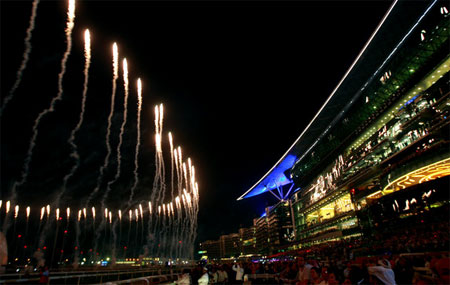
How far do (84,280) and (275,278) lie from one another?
14.4 meters

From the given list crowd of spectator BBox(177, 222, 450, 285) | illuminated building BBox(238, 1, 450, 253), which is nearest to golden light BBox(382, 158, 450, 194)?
illuminated building BBox(238, 1, 450, 253)

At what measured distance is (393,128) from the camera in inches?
1401

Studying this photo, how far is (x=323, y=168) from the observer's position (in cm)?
6800

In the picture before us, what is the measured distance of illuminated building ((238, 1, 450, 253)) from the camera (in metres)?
27.4

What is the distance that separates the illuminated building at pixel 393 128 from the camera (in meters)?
27.4

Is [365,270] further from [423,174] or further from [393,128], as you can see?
[393,128]

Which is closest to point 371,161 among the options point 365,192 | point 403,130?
point 365,192

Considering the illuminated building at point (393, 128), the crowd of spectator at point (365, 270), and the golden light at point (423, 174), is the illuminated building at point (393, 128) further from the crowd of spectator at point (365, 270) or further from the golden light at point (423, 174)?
the crowd of spectator at point (365, 270)

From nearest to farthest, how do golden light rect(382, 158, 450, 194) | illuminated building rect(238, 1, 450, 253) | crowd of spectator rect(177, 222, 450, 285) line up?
crowd of spectator rect(177, 222, 450, 285)
illuminated building rect(238, 1, 450, 253)
golden light rect(382, 158, 450, 194)

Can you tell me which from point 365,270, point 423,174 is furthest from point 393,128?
point 365,270

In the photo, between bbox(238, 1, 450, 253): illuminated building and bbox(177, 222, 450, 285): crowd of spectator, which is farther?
bbox(238, 1, 450, 253): illuminated building

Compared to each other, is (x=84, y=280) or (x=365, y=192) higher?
(x=365, y=192)

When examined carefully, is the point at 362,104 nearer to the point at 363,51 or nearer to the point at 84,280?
the point at 363,51

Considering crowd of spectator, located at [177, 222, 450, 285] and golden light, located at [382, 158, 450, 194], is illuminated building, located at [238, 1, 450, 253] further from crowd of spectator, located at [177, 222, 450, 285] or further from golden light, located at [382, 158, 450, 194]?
crowd of spectator, located at [177, 222, 450, 285]
